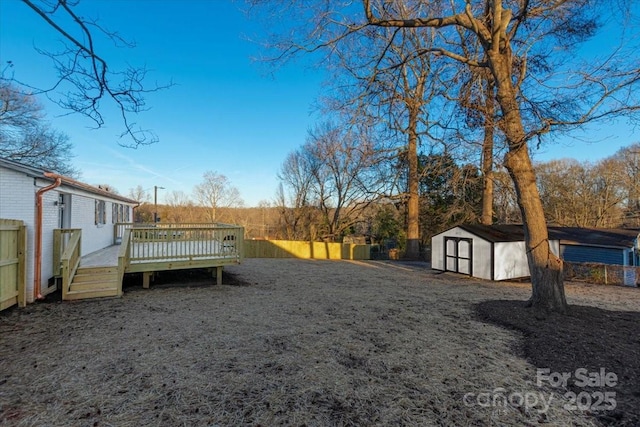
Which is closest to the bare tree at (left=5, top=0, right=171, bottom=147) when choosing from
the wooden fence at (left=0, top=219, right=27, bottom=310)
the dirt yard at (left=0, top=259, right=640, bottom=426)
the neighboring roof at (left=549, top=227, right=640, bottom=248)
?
the dirt yard at (left=0, top=259, right=640, bottom=426)

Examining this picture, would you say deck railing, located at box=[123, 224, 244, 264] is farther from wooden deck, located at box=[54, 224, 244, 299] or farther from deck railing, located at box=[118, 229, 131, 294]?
deck railing, located at box=[118, 229, 131, 294]

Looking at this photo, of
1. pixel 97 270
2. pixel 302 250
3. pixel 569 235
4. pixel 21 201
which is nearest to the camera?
pixel 21 201

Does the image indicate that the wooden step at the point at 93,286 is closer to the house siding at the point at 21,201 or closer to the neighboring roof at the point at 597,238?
the house siding at the point at 21,201

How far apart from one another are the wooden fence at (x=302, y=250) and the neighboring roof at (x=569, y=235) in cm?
933

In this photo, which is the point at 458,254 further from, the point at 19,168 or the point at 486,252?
the point at 19,168

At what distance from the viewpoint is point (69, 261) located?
20.4ft

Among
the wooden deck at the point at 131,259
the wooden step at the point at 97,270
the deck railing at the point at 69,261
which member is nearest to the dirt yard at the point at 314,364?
the deck railing at the point at 69,261

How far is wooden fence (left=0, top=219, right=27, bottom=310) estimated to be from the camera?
5.13 metres

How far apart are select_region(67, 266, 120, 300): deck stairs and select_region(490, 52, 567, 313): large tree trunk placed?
8.78m

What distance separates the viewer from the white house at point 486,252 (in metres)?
10.3

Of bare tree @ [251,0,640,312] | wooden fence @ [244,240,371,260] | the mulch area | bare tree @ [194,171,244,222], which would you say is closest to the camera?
the mulch area

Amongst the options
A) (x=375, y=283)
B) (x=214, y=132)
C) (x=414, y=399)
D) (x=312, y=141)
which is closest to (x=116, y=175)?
(x=214, y=132)

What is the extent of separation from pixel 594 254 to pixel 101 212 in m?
20.0

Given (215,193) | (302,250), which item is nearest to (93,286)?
(302,250)
